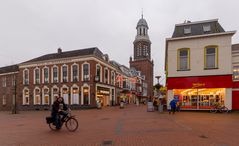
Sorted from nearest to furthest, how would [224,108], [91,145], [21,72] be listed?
[91,145] < [224,108] < [21,72]

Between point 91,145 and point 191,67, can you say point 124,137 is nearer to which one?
point 91,145

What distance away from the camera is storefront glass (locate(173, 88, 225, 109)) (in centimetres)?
1872

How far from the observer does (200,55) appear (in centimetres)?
1925

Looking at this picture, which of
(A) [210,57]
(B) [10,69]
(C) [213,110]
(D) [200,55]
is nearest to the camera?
(C) [213,110]

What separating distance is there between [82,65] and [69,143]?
2625 cm

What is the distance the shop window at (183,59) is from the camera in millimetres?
19766

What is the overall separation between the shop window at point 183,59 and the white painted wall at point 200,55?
318mm

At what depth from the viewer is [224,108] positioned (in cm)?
1803

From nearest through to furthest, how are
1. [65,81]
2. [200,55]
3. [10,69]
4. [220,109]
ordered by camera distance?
[220,109] < [200,55] < [65,81] < [10,69]

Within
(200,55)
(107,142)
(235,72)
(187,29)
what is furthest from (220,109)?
(107,142)

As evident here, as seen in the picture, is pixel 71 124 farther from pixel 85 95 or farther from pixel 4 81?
pixel 4 81

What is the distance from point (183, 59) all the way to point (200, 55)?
1.66 meters

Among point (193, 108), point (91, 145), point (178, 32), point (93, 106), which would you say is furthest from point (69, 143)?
point (93, 106)

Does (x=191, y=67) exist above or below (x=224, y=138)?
above
